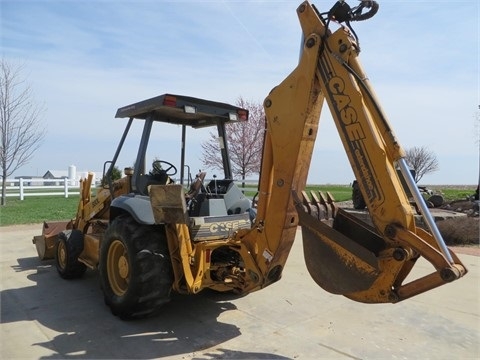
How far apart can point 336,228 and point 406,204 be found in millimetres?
729

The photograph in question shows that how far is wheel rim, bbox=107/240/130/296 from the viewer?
4.73 metres

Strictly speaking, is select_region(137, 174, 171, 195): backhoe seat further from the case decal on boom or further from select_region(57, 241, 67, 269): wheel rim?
the case decal on boom

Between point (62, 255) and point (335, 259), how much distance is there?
4.57m

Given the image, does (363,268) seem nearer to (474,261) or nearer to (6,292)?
(6,292)

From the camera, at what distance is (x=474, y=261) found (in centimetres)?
795

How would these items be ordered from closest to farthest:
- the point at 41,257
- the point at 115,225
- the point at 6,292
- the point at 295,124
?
the point at 295,124 → the point at 115,225 → the point at 6,292 → the point at 41,257

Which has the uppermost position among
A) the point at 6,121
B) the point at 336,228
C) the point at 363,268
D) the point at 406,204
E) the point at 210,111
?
the point at 6,121

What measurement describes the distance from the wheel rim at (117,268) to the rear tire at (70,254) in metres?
1.48

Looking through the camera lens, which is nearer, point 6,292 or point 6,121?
point 6,292

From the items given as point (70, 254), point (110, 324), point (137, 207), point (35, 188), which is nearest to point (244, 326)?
point (110, 324)

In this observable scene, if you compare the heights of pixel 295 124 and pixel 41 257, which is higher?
pixel 295 124

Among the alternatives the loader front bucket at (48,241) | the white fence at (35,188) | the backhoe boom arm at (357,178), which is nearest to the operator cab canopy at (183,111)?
the backhoe boom arm at (357,178)

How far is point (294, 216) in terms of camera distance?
373 centimetres

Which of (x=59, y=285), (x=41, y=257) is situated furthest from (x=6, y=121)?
(x=59, y=285)
